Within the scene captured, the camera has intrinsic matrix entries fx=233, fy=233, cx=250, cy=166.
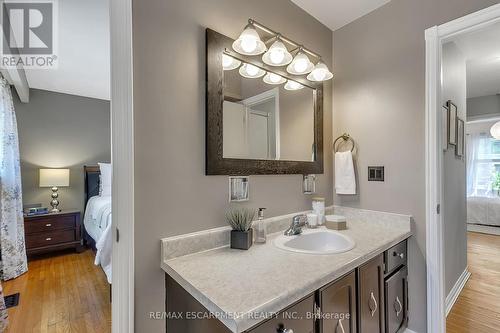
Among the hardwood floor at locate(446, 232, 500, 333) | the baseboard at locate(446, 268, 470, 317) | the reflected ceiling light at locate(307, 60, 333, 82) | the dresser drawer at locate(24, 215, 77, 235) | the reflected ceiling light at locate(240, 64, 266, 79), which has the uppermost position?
the reflected ceiling light at locate(307, 60, 333, 82)

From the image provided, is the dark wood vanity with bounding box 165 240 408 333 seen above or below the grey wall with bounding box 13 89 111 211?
below

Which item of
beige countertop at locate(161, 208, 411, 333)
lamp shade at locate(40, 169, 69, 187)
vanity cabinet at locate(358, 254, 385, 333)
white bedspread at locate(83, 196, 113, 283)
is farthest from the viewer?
lamp shade at locate(40, 169, 69, 187)

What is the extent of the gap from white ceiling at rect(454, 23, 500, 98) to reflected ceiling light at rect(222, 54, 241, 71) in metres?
1.51

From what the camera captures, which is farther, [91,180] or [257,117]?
[91,180]

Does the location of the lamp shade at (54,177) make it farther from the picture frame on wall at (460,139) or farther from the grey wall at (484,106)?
the grey wall at (484,106)

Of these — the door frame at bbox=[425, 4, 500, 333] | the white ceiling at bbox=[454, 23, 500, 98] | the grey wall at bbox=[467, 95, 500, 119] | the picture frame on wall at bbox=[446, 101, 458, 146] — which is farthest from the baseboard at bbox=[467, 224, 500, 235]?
the door frame at bbox=[425, 4, 500, 333]

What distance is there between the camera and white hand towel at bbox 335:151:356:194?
180cm

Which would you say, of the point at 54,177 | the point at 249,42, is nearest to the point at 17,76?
the point at 54,177

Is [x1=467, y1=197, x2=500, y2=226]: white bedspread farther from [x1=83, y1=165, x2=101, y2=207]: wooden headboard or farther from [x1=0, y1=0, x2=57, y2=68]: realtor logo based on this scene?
[x1=83, y1=165, x2=101, y2=207]: wooden headboard

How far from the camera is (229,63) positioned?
1308 mm

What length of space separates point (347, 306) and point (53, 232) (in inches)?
153

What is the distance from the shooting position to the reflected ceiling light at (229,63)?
1284mm

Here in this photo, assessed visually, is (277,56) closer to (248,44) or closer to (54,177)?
(248,44)

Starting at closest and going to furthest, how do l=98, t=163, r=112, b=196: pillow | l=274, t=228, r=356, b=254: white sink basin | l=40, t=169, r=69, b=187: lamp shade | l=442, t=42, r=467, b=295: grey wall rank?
l=274, t=228, r=356, b=254: white sink basin
l=442, t=42, r=467, b=295: grey wall
l=40, t=169, r=69, b=187: lamp shade
l=98, t=163, r=112, b=196: pillow
